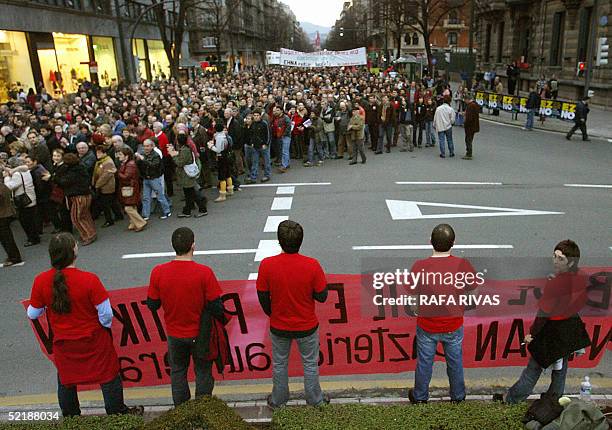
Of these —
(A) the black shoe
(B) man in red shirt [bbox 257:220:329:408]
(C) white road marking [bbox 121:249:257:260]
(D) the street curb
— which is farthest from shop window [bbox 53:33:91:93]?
(A) the black shoe

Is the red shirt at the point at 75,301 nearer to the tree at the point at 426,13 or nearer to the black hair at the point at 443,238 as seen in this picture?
the black hair at the point at 443,238

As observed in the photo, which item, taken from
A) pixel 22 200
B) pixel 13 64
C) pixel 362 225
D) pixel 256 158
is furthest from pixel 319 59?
pixel 22 200

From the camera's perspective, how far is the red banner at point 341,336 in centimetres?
470

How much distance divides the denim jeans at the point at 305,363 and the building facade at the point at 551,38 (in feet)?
74.6

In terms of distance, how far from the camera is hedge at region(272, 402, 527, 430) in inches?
143

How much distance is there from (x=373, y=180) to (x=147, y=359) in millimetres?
8917

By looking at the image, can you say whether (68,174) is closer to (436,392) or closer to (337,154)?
(436,392)

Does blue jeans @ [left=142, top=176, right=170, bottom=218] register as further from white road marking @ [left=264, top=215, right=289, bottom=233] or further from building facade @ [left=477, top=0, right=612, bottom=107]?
building facade @ [left=477, top=0, right=612, bottom=107]

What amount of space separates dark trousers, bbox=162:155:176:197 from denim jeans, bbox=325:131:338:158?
4948mm

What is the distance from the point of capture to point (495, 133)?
20781 millimetres

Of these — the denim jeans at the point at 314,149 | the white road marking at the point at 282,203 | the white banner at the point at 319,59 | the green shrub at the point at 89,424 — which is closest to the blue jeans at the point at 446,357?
the green shrub at the point at 89,424

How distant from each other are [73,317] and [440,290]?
2.85m

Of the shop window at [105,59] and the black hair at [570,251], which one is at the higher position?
the shop window at [105,59]

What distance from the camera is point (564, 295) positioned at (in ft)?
12.7
